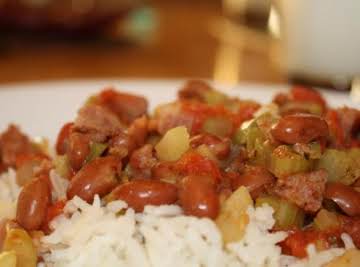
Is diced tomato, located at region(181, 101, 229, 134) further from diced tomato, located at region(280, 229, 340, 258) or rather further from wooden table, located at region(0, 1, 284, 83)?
wooden table, located at region(0, 1, 284, 83)

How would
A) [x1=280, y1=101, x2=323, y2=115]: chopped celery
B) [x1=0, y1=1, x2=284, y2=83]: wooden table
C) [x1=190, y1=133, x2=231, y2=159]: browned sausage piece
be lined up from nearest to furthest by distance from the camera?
[x1=190, y1=133, x2=231, y2=159]: browned sausage piece
[x1=280, y1=101, x2=323, y2=115]: chopped celery
[x1=0, y1=1, x2=284, y2=83]: wooden table

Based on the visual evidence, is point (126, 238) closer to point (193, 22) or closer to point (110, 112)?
point (110, 112)

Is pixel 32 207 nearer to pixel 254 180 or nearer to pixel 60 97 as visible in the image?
pixel 254 180

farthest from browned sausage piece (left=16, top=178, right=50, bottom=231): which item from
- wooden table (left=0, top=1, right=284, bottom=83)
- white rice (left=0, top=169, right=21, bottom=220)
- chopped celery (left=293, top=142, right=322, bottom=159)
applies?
wooden table (left=0, top=1, right=284, bottom=83)

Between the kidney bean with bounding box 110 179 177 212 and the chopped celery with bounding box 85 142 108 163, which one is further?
the chopped celery with bounding box 85 142 108 163

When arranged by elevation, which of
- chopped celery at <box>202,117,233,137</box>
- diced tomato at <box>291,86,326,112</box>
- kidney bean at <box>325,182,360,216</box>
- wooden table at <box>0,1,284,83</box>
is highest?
diced tomato at <box>291,86,326,112</box>

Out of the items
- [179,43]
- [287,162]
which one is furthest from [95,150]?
[179,43]
